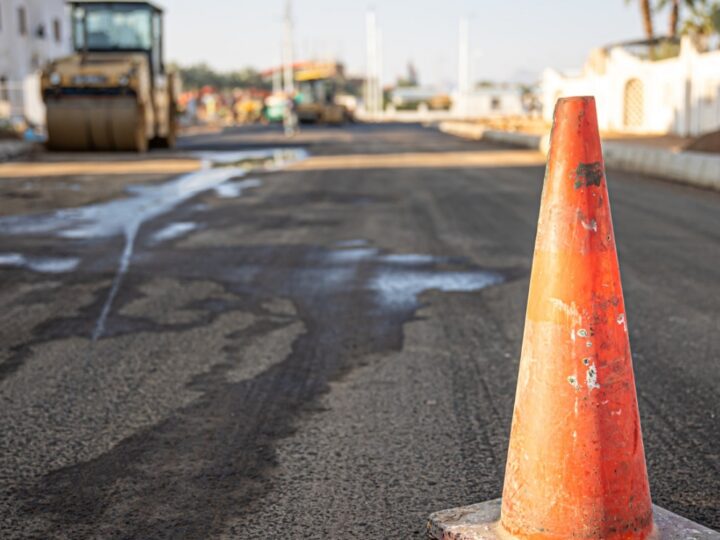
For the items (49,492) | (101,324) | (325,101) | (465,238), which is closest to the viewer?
(49,492)

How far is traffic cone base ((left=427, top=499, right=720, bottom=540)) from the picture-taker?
243cm

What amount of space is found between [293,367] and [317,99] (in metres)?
54.8

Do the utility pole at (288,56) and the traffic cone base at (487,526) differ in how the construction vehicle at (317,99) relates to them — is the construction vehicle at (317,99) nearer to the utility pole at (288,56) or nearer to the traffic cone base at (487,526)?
the utility pole at (288,56)

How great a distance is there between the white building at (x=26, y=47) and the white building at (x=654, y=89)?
21.6 metres

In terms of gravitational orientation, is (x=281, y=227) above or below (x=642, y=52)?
below

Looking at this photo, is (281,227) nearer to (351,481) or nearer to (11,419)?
(11,419)

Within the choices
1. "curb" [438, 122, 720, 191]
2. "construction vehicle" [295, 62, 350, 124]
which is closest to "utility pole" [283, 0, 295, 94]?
"construction vehicle" [295, 62, 350, 124]

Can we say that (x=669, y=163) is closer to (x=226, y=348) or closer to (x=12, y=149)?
(x=226, y=348)

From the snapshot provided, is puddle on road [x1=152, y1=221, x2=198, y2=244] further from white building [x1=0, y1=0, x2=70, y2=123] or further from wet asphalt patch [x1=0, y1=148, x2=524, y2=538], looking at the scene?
white building [x1=0, y1=0, x2=70, y2=123]

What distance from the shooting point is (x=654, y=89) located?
3203 centimetres

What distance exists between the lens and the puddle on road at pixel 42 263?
7.22 m

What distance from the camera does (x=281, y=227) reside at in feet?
31.7

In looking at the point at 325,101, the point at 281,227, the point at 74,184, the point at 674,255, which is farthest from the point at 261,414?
the point at 325,101

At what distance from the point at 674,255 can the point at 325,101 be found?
51.8m
